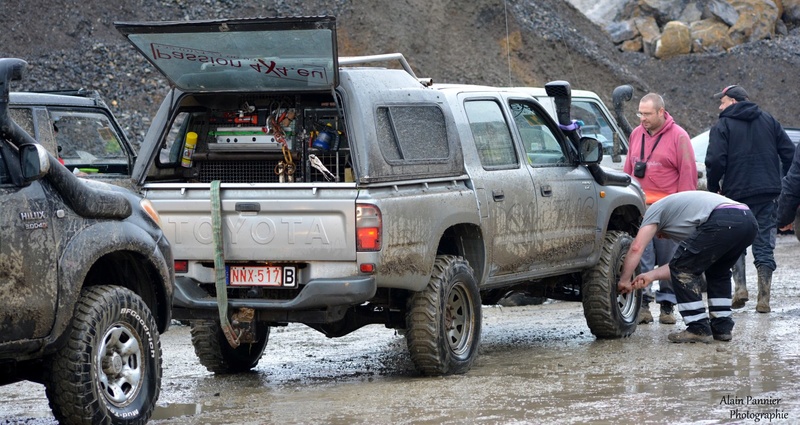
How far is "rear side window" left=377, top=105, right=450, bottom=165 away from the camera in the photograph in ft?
26.6

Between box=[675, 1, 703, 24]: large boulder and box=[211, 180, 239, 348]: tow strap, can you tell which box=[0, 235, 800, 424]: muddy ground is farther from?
box=[675, 1, 703, 24]: large boulder

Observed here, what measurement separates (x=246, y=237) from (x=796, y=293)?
24.4 ft

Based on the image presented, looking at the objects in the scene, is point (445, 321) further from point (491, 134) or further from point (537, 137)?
point (537, 137)

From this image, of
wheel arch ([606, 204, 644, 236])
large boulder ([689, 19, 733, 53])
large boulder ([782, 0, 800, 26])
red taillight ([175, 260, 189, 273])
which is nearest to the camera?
red taillight ([175, 260, 189, 273])

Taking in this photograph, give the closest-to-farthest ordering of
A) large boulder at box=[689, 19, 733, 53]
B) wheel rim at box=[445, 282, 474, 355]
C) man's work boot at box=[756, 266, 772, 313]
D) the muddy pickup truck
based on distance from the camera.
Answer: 1. the muddy pickup truck
2. wheel rim at box=[445, 282, 474, 355]
3. man's work boot at box=[756, 266, 772, 313]
4. large boulder at box=[689, 19, 733, 53]

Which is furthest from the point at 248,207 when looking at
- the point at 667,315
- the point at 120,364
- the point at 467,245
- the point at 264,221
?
the point at 667,315

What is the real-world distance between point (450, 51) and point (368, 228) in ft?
85.1

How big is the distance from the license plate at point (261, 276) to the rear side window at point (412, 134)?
965mm

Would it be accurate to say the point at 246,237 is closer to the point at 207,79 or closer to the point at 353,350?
the point at 207,79

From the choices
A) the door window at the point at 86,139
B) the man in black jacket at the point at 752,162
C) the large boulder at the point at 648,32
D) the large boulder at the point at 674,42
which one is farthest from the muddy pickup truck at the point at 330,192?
the large boulder at the point at 648,32

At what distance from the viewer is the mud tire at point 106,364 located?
19.7ft

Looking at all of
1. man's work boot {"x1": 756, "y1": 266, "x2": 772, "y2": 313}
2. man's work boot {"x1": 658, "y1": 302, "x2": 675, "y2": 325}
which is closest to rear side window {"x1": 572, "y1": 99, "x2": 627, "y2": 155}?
man's work boot {"x1": 756, "y1": 266, "x2": 772, "y2": 313}

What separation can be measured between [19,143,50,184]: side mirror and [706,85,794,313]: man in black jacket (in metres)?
7.51

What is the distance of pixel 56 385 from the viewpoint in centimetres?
603
